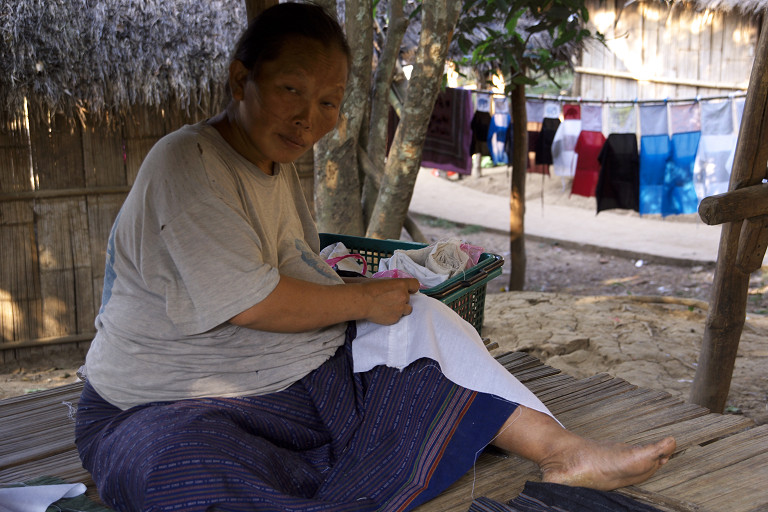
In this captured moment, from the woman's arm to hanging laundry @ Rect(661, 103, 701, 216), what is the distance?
5899mm

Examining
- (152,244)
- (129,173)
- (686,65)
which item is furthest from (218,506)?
(686,65)

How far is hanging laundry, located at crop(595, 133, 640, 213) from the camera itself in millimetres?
7301

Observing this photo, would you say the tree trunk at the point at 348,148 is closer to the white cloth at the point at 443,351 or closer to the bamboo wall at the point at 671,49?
the white cloth at the point at 443,351

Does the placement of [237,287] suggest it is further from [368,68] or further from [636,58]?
[636,58]

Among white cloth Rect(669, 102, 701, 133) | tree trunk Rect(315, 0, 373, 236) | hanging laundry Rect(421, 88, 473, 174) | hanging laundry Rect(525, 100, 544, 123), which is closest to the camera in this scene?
tree trunk Rect(315, 0, 373, 236)

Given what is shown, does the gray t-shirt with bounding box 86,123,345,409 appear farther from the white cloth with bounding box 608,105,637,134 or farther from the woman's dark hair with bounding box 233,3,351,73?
the white cloth with bounding box 608,105,637,134

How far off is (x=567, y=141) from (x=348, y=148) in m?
4.15

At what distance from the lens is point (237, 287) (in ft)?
5.41

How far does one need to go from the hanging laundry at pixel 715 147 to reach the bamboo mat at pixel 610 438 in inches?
198

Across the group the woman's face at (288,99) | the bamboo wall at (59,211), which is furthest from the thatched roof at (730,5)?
the woman's face at (288,99)

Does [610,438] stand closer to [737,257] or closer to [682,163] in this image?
[737,257]

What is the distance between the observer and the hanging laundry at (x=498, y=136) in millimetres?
7834

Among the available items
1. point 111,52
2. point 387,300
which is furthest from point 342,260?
point 111,52

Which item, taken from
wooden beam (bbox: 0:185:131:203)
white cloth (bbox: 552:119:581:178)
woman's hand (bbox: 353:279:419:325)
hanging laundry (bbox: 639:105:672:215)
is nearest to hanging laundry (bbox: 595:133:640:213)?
hanging laundry (bbox: 639:105:672:215)
